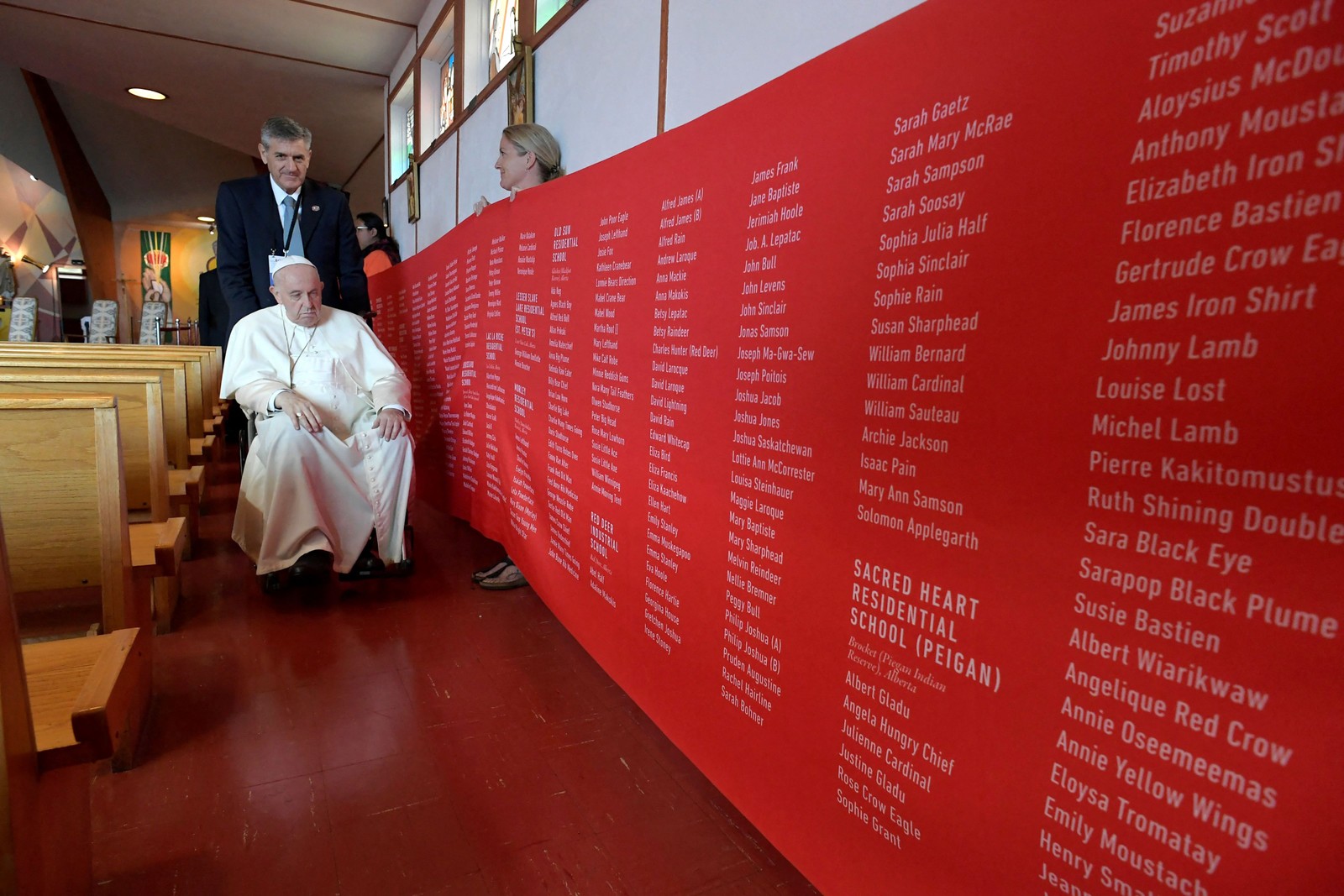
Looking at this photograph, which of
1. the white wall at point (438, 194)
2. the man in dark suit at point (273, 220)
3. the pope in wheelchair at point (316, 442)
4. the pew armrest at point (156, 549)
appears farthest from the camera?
the white wall at point (438, 194)

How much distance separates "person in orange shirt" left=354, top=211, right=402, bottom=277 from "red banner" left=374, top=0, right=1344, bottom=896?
15.6 feet

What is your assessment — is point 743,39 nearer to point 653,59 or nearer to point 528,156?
point 653,59

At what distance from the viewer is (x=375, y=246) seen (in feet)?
19.3

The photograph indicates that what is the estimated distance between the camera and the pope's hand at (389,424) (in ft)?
10.7

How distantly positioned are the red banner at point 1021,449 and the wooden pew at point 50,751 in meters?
1.13

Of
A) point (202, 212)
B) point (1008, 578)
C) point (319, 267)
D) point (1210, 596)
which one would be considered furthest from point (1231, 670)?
point (202, 212)

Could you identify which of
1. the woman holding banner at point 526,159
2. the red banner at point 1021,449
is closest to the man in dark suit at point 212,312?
the woman holding banner at point 526,159

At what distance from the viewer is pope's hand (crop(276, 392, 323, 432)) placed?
9.94ft

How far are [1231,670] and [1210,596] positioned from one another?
73 mm

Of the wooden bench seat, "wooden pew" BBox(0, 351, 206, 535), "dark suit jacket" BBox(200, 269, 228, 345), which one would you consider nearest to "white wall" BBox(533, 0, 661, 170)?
"wooden pew" BBox(0, 351, 206, 535)

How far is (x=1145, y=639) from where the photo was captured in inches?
32.2

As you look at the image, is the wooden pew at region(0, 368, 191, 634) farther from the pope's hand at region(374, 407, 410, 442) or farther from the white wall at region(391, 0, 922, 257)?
the white wall at region(391, 0, 922, 257)

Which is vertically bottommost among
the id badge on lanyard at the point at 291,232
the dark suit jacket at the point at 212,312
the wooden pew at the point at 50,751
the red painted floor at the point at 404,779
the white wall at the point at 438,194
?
the red painted floor at the point at 404,779

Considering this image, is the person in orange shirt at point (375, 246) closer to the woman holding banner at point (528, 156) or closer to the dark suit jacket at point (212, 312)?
the dark suit jacket at point (212, 312)
